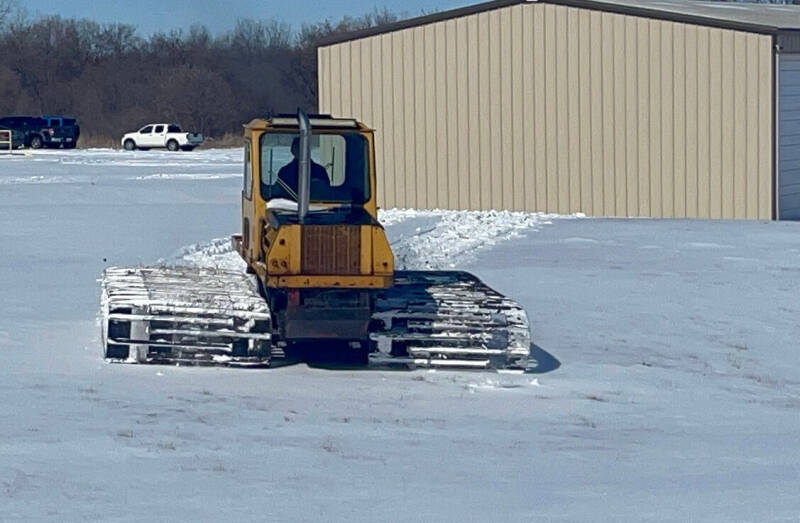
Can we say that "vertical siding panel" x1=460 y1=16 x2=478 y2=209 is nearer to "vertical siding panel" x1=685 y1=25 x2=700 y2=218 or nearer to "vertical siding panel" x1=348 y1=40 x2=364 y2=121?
"vertical siding panel" x1=348 y1=40 x2=364 y2=121

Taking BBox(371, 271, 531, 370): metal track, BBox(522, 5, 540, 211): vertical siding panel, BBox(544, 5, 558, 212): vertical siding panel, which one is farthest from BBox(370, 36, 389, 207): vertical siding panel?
BBox(371, 271, 531, 370): metal track

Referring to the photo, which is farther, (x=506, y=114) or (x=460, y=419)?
(x=506, y=114)

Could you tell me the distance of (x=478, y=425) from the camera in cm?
1004

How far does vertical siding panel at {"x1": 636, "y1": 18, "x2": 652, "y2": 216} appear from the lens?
26.2m

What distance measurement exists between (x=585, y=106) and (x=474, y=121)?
2286mm

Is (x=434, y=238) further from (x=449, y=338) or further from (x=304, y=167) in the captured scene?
(x=304, y=167)

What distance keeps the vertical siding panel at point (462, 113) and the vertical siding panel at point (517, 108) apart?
952 mm

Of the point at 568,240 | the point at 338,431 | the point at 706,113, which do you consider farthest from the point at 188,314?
the point at 706,113

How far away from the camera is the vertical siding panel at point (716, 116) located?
25.5 m

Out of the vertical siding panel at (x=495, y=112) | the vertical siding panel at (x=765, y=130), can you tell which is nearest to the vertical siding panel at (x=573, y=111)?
the vertical siding panel at (x=495, y=112)

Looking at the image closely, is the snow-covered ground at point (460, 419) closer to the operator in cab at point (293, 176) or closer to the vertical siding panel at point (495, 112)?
the operator in cab at point (293, 176)

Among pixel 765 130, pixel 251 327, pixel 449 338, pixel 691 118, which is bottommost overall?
pixel 449 338

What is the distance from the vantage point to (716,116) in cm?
2561

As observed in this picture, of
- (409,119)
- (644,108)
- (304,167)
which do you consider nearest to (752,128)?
(644,108)
